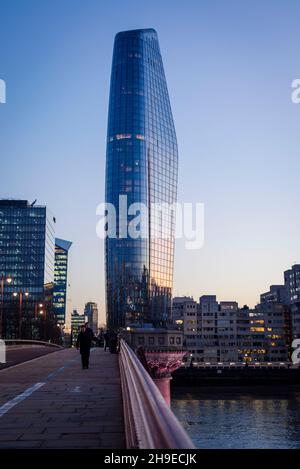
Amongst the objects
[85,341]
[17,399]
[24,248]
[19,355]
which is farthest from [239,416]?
[24,248]

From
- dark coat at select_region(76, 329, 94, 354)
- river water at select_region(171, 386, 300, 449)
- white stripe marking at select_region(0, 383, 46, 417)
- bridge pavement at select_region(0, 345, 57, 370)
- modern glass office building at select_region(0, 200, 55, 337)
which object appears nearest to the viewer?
white stripe marking at select_region(0, 383, 46, 417)

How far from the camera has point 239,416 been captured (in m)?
80.1

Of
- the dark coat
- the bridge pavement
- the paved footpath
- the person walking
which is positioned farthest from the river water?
the paved footpath

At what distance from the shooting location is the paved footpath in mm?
8305

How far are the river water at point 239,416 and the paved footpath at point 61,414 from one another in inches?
1818

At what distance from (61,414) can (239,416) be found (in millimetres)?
75086

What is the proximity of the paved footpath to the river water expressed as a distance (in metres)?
46.2

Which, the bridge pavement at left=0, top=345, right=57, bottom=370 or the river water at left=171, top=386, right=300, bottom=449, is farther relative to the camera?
the river water at left=171, top=386, right=300, bottom=449

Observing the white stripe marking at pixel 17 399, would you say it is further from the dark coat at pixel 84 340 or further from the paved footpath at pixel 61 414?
the dark coat at pixel 84 340

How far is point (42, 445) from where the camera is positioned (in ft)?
26.1

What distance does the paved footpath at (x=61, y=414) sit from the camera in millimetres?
8305

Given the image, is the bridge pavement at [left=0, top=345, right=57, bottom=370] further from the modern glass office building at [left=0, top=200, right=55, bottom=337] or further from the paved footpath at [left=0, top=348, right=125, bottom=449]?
the modern glass office building at [left=0, top=200, right=55, bottom=337]
